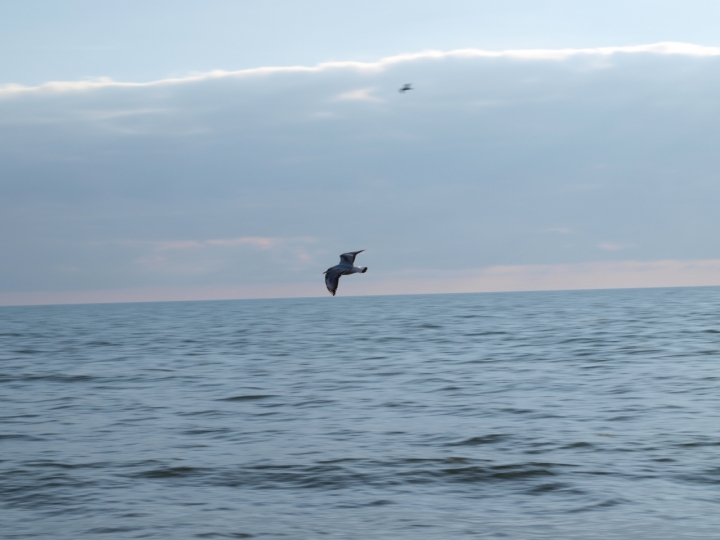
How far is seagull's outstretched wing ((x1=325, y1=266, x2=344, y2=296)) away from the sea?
3625mm

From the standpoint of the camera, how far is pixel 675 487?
1463 centimetres

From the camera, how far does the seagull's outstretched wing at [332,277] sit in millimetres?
13742

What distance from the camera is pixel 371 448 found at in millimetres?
18156

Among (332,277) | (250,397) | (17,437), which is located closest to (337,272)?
(332,277)

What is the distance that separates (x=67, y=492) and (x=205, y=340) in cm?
3811

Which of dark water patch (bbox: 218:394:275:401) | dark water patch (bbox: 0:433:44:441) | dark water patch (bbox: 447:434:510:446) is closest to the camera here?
dark water patch (bbox: 447:434:510:446)

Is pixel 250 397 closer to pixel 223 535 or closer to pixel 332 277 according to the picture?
pixel 332 277

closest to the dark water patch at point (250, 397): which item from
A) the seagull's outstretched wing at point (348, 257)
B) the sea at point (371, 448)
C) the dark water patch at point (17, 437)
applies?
the sea at point (371, 448)

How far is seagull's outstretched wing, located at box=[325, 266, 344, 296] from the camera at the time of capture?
13.7 meters

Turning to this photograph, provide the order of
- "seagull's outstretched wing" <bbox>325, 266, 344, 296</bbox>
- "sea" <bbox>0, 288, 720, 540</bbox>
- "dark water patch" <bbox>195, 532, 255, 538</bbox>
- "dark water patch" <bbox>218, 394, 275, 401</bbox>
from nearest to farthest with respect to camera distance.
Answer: "dark water patch" <bbox>195, 532, 255, 538</bbox>
"sea" <bbox>0, 288, 720, 540</bbox>
"seagull's outstretched wing" <bbox>325, 266, 344, 296</bbox>
"dark water patch" <bbox>218, 394, 275, 401</bbox>

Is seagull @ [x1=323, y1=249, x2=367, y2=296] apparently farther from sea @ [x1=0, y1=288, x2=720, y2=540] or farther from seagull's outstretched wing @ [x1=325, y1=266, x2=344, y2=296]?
sea @ [x1=0, y1=288, x2=720, y2=540]

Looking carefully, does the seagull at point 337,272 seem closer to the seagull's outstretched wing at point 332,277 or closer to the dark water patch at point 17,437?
the seagull's outstretched wing at point 332,277

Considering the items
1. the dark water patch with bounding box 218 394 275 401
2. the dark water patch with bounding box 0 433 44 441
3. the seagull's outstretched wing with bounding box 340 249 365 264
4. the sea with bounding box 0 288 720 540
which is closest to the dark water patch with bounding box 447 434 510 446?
the sea with bounding box 0 288 720 540

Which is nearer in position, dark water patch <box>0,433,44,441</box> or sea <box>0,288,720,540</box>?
sea <box>0,288,720,540</box>
